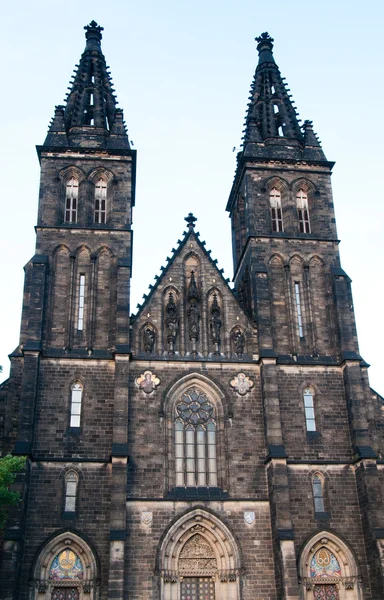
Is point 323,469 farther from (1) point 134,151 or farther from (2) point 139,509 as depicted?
(1) point 134,151

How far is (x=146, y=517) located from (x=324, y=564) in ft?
24.2

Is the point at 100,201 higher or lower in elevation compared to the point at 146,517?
higher

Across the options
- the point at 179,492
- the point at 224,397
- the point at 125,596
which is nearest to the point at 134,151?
the point at 224,397

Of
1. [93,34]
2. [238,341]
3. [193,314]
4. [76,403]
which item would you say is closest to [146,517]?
[76,403]

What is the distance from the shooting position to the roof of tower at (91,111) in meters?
39.6

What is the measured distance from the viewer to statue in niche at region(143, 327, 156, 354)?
3428cm

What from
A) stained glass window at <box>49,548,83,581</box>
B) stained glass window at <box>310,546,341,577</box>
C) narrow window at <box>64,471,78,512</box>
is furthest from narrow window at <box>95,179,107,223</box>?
stained glass window at <box>310,546,341,577</box>

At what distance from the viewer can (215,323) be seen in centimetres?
3525

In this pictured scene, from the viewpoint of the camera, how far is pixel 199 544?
31266 mm

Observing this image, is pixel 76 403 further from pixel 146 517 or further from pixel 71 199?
pixel 71 199

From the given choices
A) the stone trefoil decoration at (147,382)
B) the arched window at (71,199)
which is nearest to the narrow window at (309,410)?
the stone trefoil decoration at (147,382)

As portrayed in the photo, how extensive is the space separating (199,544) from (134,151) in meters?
19.3

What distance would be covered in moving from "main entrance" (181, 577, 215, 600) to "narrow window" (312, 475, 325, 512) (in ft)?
17.2

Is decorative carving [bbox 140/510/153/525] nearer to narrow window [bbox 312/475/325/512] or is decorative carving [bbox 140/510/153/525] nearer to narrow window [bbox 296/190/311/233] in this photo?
narrow window [bbox 312/475/325/512]
